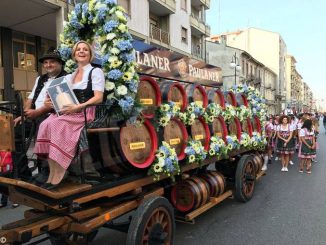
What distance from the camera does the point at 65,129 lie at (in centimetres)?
351

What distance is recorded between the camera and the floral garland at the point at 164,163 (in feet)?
14.3

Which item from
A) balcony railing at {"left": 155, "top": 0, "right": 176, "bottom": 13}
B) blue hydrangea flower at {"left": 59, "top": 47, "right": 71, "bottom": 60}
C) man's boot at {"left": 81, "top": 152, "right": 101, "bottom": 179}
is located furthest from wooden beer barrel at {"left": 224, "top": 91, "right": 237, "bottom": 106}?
balcony railing at {"left": 155, "top": 0, "right": 176, "bottom": 13}

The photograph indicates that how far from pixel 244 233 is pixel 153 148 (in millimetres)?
1988

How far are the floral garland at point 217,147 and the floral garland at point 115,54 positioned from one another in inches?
78.1

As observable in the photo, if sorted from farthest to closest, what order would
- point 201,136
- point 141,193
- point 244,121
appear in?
point 244,121
point 201,136
point 141,193

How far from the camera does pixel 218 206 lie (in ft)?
22.2

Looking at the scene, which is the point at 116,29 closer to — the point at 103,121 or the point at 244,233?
the point at 103,121

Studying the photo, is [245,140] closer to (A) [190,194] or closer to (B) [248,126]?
(B) [248,126]

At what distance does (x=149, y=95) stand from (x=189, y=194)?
5.58ft

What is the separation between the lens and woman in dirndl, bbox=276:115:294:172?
1146cm

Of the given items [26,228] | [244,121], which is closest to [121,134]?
[26,228]

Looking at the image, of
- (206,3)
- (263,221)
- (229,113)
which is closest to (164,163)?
(263,221)

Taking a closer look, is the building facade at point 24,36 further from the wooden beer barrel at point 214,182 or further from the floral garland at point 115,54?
the floral garland at point 115,54

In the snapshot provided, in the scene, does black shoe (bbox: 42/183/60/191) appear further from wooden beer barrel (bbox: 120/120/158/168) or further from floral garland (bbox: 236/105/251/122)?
floral garland (bbox: 236/105/251/122)
